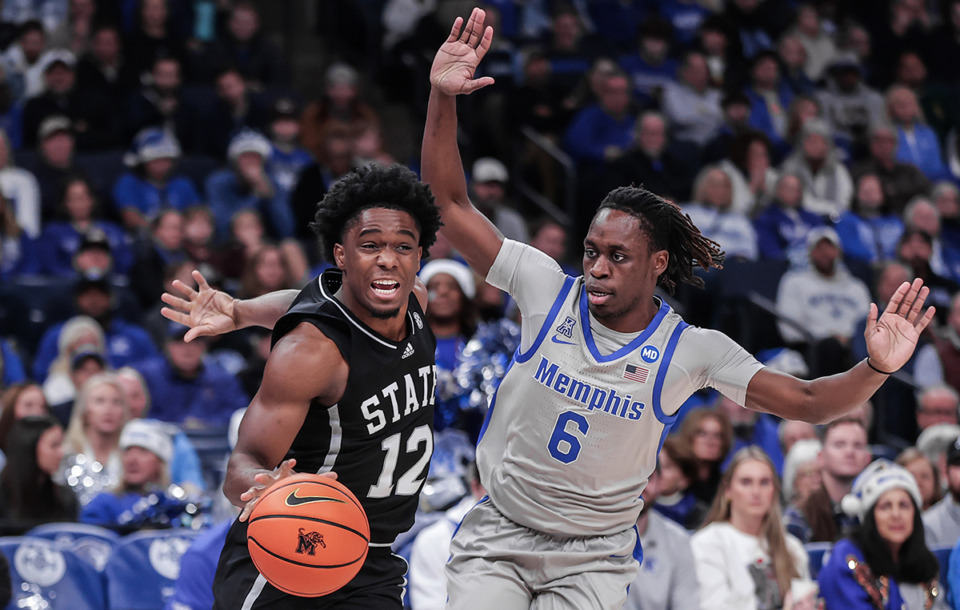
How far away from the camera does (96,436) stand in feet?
26.0

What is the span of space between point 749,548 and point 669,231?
2.75 metres

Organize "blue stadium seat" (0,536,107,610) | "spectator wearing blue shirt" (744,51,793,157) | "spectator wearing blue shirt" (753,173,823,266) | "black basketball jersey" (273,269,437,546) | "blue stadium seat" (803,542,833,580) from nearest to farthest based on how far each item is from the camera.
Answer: "black basketball jersey" (273,269,437,546) → "blue stadium seat" (0,536,107,610) → "blue stadium seat" (803,542,833,580) → "spectator wearing blue shirt" (753,173,823,266) → "spectator wearing blue shirt" (744,51,793,157)

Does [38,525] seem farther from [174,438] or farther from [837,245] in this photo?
[837,245]

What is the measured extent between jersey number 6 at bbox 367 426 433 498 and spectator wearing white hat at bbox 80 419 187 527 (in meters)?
3.35

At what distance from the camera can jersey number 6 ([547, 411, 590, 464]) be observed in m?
4.47

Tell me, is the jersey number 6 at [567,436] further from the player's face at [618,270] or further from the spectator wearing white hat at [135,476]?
the spectator wearing white hat at [135,476]

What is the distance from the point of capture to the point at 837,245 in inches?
425

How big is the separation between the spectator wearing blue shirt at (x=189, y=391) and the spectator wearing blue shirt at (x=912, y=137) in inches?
304

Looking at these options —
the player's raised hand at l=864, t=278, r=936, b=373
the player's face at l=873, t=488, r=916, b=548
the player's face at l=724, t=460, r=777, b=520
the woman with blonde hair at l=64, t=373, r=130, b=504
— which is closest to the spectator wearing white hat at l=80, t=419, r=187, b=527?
the woman with blonde hair at l=64, t=373, r=130, b=504

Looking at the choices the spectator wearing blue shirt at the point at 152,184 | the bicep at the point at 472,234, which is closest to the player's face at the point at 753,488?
the bicep at the point at 472,234

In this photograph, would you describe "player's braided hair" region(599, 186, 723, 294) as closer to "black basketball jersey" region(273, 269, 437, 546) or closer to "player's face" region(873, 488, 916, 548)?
"black basketball jersey" region(273, 269, 437, 546)

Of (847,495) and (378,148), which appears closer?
(847,495)

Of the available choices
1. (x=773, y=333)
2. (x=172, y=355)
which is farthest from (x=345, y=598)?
(x=773, y=333)

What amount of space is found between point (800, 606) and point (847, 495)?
36.0 inches
